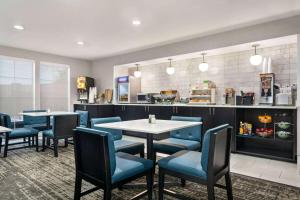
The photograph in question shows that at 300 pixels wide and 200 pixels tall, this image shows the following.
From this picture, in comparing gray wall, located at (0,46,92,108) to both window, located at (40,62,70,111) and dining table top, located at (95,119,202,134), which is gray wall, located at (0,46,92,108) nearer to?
window, located at (40,62,70,111)

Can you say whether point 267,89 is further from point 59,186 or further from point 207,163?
point 59,186

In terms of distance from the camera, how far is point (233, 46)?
4.25 metres

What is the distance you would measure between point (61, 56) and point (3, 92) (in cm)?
204

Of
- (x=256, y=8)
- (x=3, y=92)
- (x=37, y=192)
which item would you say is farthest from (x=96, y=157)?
(x=3, y=92)

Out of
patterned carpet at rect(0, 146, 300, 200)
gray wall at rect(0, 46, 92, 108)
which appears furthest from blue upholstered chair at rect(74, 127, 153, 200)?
gray wall at rect(0, 46, 92, 108)

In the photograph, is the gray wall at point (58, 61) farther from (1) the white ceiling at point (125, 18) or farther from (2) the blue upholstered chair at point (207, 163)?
(2) the blue upholstered chair at point (207, 163)

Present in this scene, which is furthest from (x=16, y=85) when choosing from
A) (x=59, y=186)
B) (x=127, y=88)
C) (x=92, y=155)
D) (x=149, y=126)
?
(x=92, y=155)

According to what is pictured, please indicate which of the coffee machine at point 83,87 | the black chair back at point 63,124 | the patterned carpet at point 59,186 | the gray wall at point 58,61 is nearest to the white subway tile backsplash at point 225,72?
the coffee machine at point 83,87

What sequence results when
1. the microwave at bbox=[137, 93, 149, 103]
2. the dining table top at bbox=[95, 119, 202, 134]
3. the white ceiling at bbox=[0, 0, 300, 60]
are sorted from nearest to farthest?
the dining table top at bbox=[95, 119, 202, 134], the white ceiling at bbox=[0, 0, 300, 60], the microwave at bbox=[137, 93, 149, 103]

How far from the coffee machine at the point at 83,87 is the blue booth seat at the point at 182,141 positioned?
4639mm

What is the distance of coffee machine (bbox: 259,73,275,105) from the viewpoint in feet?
12.8

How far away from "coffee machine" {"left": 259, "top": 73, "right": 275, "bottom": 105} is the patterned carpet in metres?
1.84

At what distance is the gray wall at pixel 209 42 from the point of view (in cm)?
363

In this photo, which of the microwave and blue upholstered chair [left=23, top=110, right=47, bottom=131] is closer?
blue upholstered chair [left=23, top=110, right=47, bottom=131]
